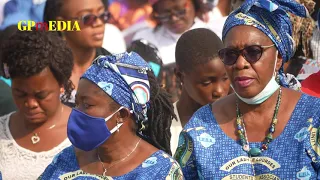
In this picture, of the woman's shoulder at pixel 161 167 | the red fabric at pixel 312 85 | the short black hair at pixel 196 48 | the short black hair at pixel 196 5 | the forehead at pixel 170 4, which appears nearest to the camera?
the woman's shoulder at pixel 161 167

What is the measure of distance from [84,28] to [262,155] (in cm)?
354

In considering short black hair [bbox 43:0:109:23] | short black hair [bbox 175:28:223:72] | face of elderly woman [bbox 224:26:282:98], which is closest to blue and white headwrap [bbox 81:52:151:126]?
face of elderly woman [bbox 224:26:282:98]

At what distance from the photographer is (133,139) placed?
17.8 ft

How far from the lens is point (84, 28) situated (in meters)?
8.20

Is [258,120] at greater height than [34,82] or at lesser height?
greater

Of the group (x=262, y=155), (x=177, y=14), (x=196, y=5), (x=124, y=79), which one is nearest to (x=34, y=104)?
(x=124, y=79)

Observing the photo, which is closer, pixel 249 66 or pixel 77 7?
pixel 249 66

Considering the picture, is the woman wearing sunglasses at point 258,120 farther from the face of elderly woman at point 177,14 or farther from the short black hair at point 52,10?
the face of elderly woman at point 177,14

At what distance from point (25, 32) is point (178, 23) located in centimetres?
303

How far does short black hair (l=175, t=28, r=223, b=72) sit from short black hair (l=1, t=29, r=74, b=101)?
3.10 ft

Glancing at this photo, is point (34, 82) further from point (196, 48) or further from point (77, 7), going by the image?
point (77, 7)

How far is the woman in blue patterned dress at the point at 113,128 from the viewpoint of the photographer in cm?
525

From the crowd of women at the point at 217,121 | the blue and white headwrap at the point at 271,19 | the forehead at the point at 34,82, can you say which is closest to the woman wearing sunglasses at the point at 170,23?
the forehead at the point at 34,82

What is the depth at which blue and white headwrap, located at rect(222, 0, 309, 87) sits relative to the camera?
5095mm
